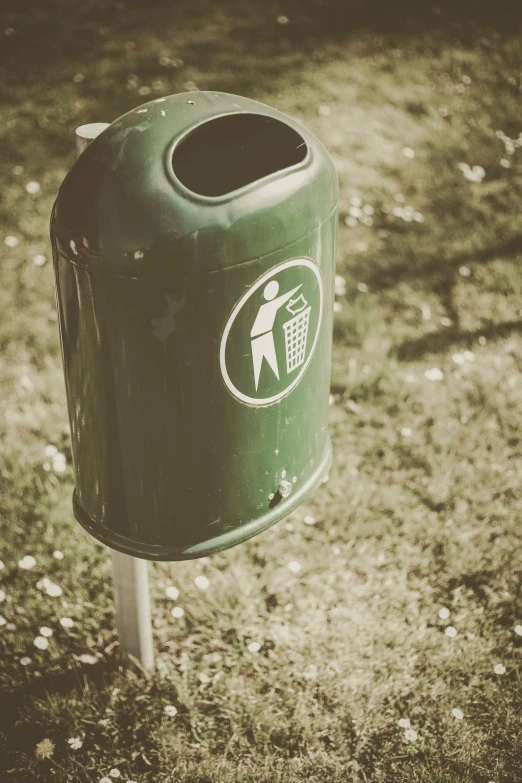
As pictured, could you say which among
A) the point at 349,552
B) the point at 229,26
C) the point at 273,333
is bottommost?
the point at 349,552

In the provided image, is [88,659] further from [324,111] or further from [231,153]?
[324,111]

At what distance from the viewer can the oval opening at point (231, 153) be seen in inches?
69.2

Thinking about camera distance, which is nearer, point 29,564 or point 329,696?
point 329,696

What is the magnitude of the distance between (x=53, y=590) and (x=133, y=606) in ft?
1.83

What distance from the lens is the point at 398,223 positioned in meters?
4.55

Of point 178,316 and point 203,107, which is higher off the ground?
point 203,107

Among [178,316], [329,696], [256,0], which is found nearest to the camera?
[178,316]

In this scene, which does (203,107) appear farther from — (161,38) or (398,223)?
(161,38)

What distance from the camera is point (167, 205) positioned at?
1362mm

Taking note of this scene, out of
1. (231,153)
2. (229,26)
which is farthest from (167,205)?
(229,26)

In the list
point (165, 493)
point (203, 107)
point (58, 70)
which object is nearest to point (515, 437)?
point (165, 493)

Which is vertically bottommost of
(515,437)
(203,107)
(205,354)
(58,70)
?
(515,437)

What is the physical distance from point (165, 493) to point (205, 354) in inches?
15.3

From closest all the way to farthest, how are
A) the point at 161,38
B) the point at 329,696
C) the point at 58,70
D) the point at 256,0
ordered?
the point at 329,696 < the point at 58,70 < the point at 161,38 < the point at 256,0
